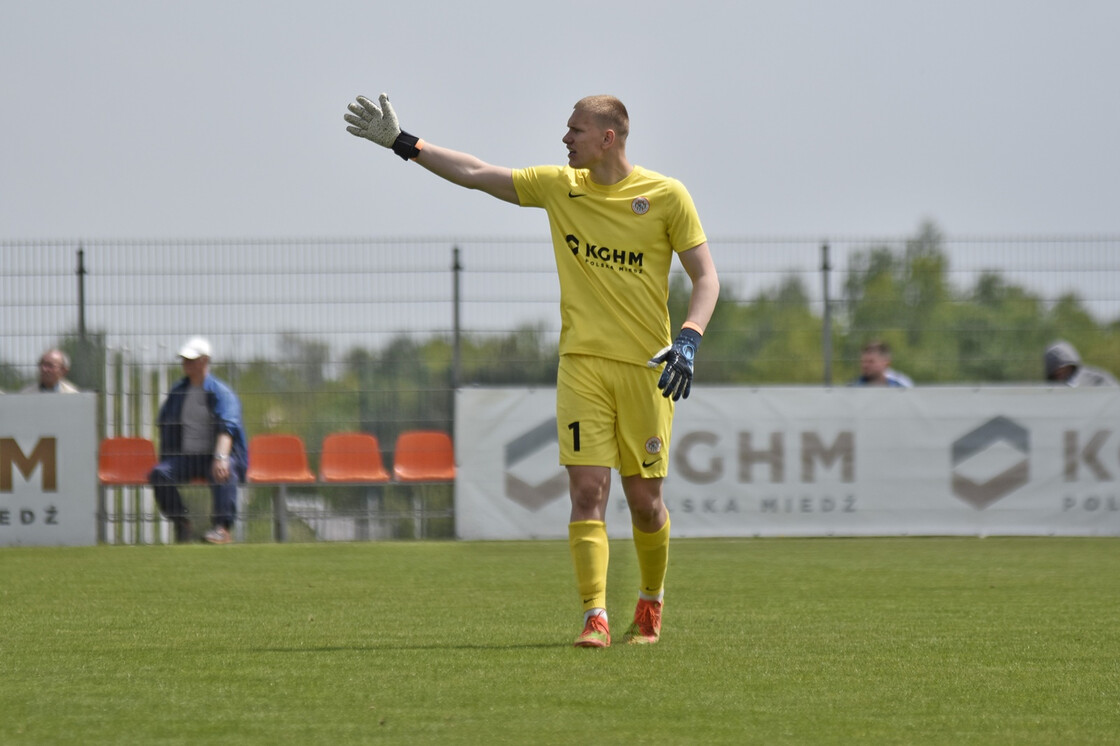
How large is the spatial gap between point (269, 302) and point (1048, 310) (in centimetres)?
686

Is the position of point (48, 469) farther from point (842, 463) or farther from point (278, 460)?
point (842, 463)

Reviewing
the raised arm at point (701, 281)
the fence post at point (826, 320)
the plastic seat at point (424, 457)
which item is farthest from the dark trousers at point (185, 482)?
the raised arm at point (701, 281)

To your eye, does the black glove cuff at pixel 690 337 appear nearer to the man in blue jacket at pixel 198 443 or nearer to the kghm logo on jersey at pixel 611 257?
the kghm logo on jersey at pixel 611 257

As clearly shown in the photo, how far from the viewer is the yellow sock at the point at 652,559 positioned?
6184 mm

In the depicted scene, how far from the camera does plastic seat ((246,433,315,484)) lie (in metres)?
13.0

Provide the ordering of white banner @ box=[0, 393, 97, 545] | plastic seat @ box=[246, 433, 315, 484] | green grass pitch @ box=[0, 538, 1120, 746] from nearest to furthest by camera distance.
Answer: green grass pitch @ box=[0, 538, 1120, 746], white banner @ box=[0, 393, 97, 545], plastic seat @ box=[246, 433, 315, 484]

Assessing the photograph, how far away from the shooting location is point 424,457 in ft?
43.4

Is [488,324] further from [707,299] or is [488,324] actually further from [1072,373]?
[707,299]

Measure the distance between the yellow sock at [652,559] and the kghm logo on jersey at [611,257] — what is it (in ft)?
3.40

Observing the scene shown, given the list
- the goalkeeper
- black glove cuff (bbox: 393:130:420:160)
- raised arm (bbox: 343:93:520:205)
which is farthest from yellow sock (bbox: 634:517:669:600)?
black glove cuff (bbox: 393:130:420:160)

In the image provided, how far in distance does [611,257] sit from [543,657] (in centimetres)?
158

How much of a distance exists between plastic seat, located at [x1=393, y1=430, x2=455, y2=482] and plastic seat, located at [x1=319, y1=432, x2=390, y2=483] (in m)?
0.15

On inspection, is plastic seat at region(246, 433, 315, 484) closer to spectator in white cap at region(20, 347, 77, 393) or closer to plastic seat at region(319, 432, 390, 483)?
Answer: plastic seat at region(319, 432, 390, 483)

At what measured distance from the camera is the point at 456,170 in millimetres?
6352
